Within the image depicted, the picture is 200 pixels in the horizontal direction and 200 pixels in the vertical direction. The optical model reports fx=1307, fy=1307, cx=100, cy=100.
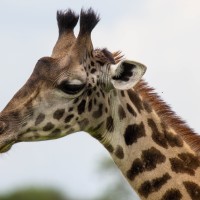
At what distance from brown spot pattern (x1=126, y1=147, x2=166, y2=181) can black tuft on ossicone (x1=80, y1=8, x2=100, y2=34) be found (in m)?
1.92

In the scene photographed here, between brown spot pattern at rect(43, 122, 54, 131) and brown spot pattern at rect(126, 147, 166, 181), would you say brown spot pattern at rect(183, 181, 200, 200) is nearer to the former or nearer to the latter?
brown spot pattern at rect(126, 147, 166, 181)

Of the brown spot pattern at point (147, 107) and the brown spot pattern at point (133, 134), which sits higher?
the brown spot pattern at point (147, 107)

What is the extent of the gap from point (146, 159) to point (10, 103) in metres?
1.90

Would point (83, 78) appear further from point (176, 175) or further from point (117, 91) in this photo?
point (176, 175)

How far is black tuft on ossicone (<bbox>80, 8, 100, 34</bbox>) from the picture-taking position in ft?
57.7

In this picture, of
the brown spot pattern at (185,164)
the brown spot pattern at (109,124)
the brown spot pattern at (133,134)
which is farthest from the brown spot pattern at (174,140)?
the brown spot pattern at (109,124)

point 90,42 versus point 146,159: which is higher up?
point 90,42

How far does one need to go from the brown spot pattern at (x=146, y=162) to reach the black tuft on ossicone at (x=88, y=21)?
1.92 m

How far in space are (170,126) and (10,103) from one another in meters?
2.12

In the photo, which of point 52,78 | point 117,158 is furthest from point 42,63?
point 117,158

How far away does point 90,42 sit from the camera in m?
17.6

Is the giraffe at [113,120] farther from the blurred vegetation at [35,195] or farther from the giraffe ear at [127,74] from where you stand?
the blurred vegetation at [35,195]

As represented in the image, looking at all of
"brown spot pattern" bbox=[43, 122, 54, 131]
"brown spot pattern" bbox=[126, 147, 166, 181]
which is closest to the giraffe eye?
"brown spot pattern" bbox=[43, 122, 54, 131]

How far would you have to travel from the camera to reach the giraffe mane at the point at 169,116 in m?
17.1
